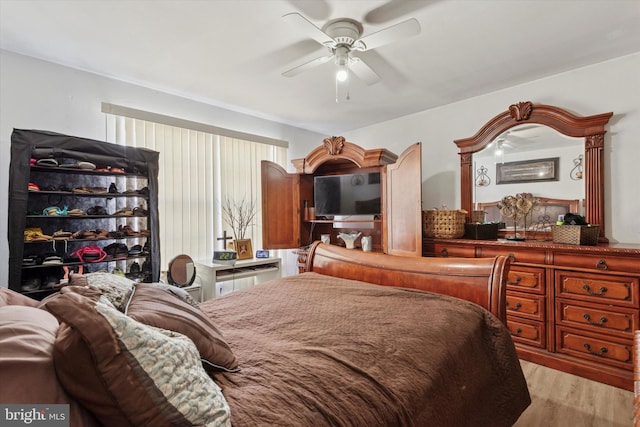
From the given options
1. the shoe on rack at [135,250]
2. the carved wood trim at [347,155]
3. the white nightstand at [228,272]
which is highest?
the carved wood trim at [347,155]

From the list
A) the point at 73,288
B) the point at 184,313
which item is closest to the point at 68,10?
the point at 73,288

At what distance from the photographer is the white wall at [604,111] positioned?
252cm

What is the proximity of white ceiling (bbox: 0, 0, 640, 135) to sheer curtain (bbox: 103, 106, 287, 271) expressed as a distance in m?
0.47

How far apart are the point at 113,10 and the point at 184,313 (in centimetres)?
197

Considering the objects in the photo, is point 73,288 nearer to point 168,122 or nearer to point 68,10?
point 68,10

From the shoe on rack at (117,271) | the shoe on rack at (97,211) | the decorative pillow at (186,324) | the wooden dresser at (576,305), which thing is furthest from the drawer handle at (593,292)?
the shoe on rack at (97,211)

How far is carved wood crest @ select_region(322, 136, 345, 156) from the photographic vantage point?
352cm

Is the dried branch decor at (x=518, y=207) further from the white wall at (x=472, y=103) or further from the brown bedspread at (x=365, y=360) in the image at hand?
the brown bedspread at (x=365, y=360)

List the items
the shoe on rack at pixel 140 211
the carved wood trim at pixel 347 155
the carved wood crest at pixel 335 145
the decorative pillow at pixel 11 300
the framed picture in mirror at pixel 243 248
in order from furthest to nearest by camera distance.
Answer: the framed picture in mirror at pixel 243 248 → the carved wood crest at pixel 335 145 → the carved wood trim at pixel 347 155 → the shoe on rack at pixel 140 211 → the decorative pillow at pixel 11 300

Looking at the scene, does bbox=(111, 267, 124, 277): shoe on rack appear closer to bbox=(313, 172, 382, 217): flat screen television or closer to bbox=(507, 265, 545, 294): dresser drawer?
bbox=(313, 172, 382, 217): flat screen television

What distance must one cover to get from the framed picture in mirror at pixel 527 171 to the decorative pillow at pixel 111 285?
130 inches

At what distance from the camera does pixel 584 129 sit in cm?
268

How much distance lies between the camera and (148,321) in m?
0.94

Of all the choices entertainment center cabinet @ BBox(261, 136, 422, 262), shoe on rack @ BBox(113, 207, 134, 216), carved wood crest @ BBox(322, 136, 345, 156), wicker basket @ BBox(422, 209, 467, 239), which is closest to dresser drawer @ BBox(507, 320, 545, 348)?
wicker basket @ BBox(422, 209, 467, 239)
